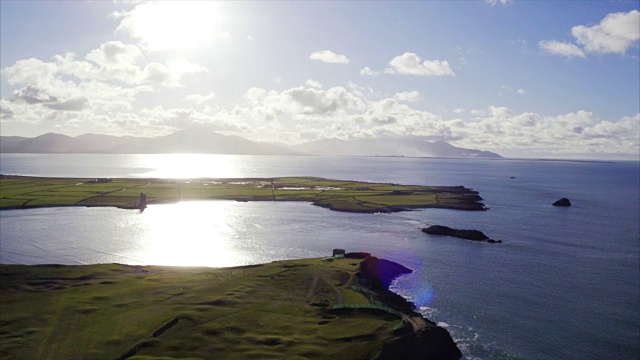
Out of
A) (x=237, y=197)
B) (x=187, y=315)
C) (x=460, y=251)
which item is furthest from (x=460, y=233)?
(x=237, y=197)

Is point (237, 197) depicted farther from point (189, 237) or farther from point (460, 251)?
point (460, 251)

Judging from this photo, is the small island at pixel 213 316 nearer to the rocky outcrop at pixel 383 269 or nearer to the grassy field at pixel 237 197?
the rocky outcrop at pixel 383 269

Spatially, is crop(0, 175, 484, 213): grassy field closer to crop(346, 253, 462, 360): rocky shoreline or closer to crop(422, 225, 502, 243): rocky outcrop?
crop(422, 225, 502, 243): rocky outcrop

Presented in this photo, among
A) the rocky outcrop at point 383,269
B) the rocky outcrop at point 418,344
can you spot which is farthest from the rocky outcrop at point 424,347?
the rocky outcrop at point 383,269

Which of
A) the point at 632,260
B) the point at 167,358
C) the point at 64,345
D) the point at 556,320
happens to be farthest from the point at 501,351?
the point at 632,260

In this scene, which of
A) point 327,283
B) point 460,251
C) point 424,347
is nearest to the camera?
point 424,347

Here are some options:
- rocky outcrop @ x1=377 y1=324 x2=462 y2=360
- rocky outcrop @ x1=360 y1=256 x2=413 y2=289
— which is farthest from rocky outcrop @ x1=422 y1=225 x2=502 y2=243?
rocky outcrop @ x1=377 y1=324 x2=462 y2=360
